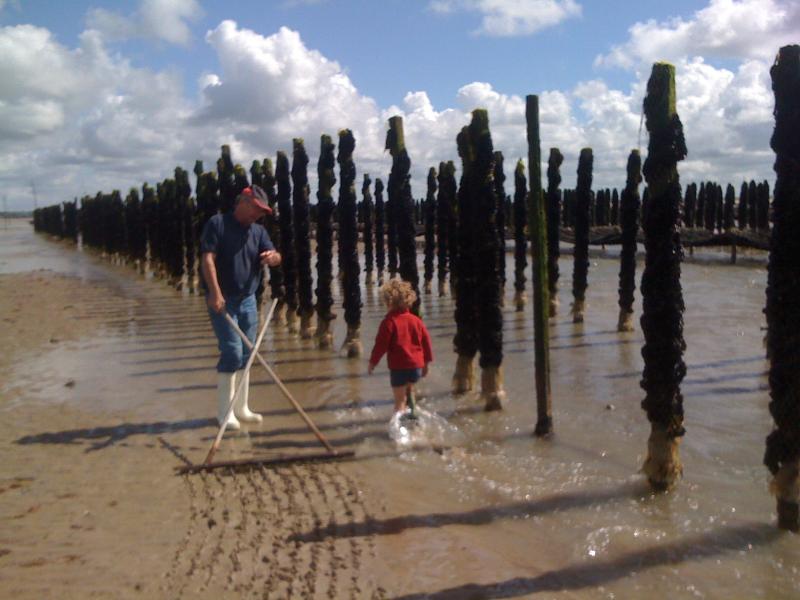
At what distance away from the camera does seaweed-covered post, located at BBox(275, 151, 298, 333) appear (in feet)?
42.3

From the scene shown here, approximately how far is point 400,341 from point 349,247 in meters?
4.51

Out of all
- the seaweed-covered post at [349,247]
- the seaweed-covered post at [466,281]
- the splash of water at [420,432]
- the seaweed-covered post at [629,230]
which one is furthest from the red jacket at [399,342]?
the seaweed-covered post at [629,230]

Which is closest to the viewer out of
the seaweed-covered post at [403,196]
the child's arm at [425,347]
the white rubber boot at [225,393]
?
the white rubber boot at [225,393]

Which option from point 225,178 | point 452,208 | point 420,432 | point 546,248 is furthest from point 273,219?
point 420,432

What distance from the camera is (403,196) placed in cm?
1048

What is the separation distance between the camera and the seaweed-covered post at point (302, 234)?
12453 mm

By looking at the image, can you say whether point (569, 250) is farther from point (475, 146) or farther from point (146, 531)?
point (146, 531)

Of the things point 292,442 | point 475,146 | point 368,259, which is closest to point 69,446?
point 292,442

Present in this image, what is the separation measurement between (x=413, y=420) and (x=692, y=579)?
3.27 m

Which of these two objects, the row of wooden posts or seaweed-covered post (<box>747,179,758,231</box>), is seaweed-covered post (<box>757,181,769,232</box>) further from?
the row of wooden posts

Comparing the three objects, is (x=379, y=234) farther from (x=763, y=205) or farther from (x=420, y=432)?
(x=763, y=205)

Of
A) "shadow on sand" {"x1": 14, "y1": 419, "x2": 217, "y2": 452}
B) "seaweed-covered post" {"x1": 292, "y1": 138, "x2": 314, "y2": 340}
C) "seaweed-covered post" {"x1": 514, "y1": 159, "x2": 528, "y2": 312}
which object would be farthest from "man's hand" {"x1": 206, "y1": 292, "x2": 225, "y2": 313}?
"seaweed-covered post" {"x1": 514, "y1": 159, "x2": 528, "y2": 312}

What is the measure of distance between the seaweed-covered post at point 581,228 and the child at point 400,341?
837cm

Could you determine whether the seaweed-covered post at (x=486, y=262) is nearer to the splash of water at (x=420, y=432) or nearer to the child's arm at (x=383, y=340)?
the splash of water at (x=420, y=432)
